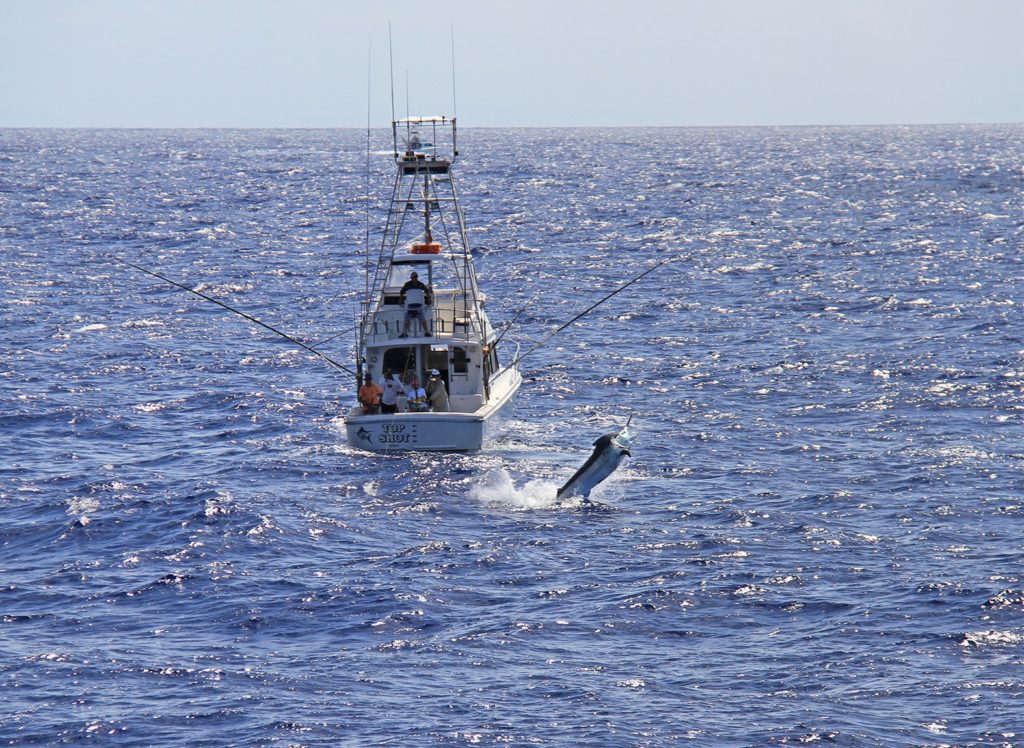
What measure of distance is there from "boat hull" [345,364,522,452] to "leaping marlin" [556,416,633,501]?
370 centimetres

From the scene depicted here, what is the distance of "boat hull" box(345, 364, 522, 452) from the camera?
100ft

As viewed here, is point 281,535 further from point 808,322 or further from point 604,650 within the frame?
point 808,322

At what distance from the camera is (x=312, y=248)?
76.6m

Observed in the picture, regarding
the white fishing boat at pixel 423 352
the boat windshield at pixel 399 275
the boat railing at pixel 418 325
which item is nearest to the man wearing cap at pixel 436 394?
the white fishing boat at pixel 423 352

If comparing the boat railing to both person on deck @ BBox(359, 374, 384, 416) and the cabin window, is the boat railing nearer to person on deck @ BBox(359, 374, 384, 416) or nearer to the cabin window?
the cabin window

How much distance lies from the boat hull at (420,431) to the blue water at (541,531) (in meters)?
0.69

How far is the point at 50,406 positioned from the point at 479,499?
14.2 m

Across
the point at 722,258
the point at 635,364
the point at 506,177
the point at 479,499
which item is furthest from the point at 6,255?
the point at 506,177

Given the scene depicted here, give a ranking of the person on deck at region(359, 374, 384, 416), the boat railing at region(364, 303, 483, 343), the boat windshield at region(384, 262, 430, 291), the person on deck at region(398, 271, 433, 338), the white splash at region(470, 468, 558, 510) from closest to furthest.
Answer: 1. the white splash at region(470, 468, 558, 510)
2. the person on deck at region(359, 374, 384, 416)
3. the person on deck at region(398, 271, 433, 338)
4. the boat railing at region(364, 303, 483, 343)
5. the boat windshield at region(384, 262, 430, 291)

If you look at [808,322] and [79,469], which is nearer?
[79,469]

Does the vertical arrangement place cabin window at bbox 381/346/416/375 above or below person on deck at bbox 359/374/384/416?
above

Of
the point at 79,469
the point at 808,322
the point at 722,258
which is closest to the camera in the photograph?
the point at 79,469

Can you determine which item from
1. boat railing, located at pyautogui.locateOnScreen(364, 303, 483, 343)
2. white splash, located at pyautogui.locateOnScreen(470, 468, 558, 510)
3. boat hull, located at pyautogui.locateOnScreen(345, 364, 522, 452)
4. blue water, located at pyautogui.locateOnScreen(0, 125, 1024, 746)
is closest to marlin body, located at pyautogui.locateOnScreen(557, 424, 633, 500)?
white splash, located at pyautogui.locateOnScreen(470, 468, 558, 510)

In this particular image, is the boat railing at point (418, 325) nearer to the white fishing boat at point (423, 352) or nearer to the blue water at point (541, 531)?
the white fishing boat at point (423, 352)
